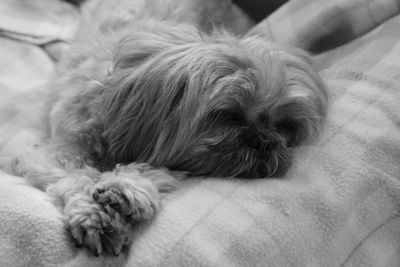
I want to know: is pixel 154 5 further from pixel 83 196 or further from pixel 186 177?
pixel 83 196

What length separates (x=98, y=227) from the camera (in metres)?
1.34

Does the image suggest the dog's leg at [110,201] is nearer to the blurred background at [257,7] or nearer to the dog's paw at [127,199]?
the dog's paw at [127,199]

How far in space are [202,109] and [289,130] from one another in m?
0.40

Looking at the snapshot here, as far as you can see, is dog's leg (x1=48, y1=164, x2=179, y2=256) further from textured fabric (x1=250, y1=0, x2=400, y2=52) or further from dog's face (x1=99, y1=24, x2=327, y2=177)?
textured fabric (x1=250, y1=0, x2=400, y2=52)

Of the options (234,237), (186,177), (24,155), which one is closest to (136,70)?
(186,177)

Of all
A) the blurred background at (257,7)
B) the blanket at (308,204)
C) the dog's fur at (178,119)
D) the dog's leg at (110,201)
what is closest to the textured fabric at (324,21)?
the blanket at (308,204)

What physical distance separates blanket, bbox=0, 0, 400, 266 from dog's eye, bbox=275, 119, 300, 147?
0.10m

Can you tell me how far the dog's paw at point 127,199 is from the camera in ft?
4.62

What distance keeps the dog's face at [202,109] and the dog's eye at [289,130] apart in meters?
0.07

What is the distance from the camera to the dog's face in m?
1.66

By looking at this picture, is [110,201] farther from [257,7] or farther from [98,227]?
[257,7]

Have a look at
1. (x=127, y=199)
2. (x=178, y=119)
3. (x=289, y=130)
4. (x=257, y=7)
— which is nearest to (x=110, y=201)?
(x=127, y=199)

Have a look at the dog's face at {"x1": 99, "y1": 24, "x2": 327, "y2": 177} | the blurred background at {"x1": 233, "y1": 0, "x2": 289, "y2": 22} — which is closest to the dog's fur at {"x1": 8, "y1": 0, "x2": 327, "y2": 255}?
the dog's face at {"x1": 99, "y1": 24, "x2": 327, "y2": 177}

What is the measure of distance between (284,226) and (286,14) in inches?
53.0
